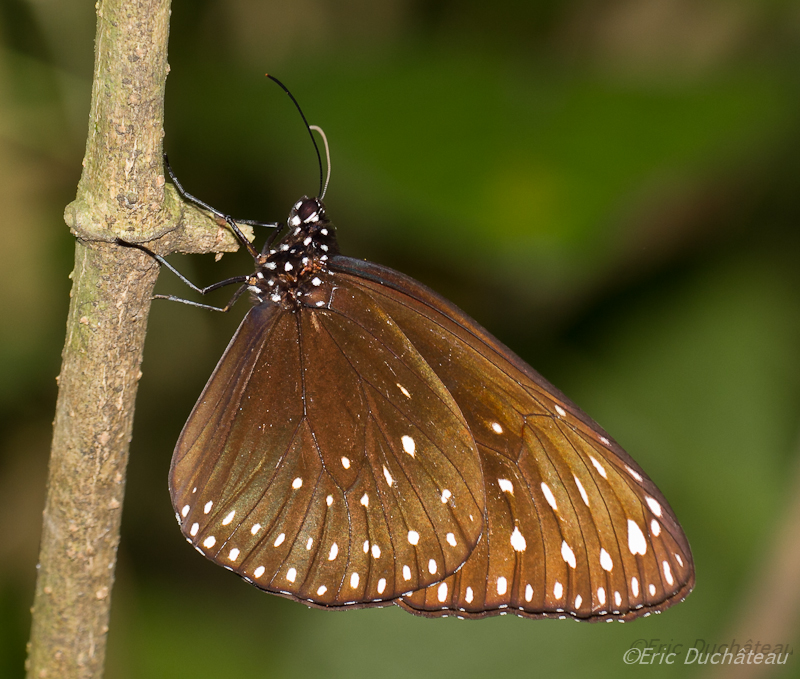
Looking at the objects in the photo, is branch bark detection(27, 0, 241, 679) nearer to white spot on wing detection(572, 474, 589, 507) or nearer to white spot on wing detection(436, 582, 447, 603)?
white spot on wing detection(436, 582, 447, 603)

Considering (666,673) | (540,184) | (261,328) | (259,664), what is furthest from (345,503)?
(666,673)

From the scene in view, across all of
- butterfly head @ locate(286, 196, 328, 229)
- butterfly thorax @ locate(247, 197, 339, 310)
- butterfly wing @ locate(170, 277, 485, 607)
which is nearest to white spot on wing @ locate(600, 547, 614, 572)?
butterfly wing @ locate(170, 277, 485, 607)

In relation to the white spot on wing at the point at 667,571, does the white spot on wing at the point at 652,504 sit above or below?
above

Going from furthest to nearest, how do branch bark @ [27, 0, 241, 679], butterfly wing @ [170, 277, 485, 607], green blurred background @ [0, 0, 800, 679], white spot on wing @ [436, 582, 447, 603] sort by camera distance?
green blurred background @ [0, 0, 800, 679]
white spot on wing @ [436, 582, 447, 603]
butterfly wing @ [170, 277, 485, 607]
branch bark @ [27, 0, 241, 679]

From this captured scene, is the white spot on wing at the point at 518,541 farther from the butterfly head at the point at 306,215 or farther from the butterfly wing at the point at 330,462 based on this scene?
the butterfly head at the point at 306,215

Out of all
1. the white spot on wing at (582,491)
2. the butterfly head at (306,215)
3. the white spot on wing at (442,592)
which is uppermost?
the butterfly head at (306,215)

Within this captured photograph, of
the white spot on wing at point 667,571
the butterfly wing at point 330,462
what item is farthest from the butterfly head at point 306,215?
the white spot on wing at point 667,571
